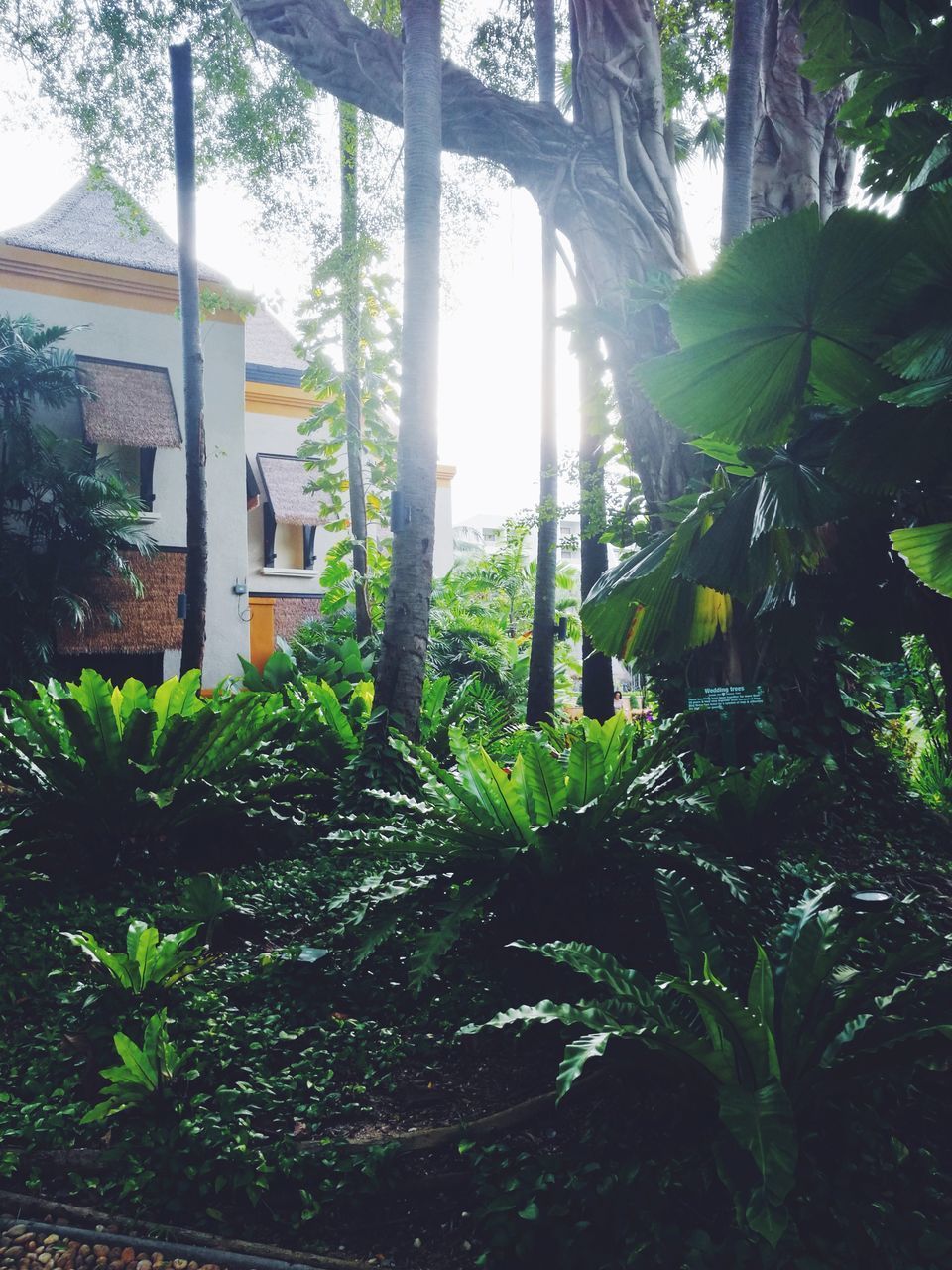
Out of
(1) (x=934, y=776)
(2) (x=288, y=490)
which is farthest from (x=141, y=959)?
(2) (x=288, y=490)

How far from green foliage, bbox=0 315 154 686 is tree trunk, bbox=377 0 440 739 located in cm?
545

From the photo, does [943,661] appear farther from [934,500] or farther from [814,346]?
[814,346]

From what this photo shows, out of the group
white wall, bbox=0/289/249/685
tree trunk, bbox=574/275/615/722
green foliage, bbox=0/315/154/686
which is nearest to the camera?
tree trunk, bbox=574/275/615/722

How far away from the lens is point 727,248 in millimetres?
1421

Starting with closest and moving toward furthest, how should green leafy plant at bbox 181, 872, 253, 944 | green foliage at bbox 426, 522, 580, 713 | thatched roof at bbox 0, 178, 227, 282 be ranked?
green leafy plant at bbox 181, 872, 253, 944, thatched roof at bbox 0, 178, 227, 282, green foliage at bbox 426, 522, 580, 713

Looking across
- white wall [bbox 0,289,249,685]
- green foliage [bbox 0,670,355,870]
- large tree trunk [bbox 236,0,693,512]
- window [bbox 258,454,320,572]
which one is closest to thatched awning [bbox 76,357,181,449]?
white wall [bbox 0,289,249,685]

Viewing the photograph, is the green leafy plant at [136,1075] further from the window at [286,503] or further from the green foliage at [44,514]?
the window at [286,503]

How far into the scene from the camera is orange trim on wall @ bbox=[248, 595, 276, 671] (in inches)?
557

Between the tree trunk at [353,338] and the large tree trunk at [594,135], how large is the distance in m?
2.89

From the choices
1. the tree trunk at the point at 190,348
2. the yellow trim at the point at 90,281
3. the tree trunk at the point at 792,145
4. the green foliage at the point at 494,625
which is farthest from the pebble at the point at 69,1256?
the yellow trim at the point at 90,281

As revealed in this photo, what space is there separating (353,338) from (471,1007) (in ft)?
31.3

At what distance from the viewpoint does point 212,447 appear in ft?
35.9

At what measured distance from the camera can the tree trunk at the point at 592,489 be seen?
522 centimetres

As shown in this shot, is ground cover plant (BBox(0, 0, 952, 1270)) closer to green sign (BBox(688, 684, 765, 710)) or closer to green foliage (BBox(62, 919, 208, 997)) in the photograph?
green foliage (BBox(62, 919, 208, 997))
